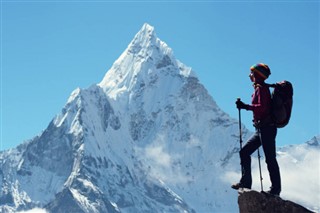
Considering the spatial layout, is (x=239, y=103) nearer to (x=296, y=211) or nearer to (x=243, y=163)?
(x=243, y=163)

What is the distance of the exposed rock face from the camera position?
598 inches

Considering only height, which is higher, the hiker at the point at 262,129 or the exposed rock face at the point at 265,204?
Result: the hiker at the point at 262,129

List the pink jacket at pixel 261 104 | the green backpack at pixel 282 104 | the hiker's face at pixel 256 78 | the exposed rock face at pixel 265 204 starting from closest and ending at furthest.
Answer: the exposed rock face at pixel 265 204
the green backpack at pixel 282 104
the pink jacket at pixel 261 104
the hiker's face at pixel 256 78

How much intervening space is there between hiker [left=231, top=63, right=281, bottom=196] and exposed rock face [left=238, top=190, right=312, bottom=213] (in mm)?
322

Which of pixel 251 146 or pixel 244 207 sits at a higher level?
pixel 251 146

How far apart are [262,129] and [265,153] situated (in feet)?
1.44

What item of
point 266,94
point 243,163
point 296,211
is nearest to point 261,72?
point 266,94

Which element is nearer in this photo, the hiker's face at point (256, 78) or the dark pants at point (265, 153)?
the dark pants at point (265, 153)

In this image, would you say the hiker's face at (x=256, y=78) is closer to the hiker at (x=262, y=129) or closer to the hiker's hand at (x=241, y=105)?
the hiker at (x=262, y=129)

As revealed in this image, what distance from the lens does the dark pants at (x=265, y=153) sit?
15.9 meters

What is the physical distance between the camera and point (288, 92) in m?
15.6

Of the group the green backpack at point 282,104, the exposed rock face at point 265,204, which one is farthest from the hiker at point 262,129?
the exposed rock face at point 265,204

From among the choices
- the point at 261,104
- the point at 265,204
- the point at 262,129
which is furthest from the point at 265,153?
the point at 265,204

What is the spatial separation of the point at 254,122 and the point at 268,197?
149 cm
